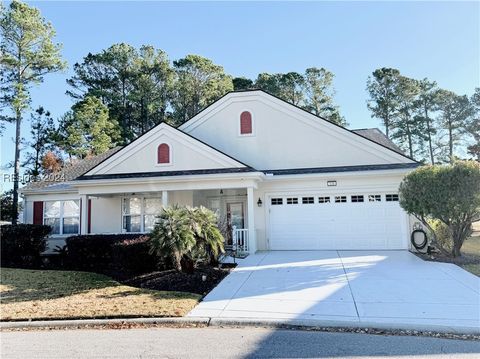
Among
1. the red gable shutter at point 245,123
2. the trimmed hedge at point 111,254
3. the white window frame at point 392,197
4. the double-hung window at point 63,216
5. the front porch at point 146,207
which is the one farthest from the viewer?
the double-hung window at point 63,216

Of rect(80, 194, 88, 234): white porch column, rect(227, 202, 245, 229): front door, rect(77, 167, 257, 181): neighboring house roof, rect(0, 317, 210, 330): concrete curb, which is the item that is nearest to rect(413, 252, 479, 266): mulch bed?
rect(77, 167, 257, 181): neighboring house roof

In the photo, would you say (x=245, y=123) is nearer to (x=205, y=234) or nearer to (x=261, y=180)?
(x=261, y=180)

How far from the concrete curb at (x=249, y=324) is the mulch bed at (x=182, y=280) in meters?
2.03

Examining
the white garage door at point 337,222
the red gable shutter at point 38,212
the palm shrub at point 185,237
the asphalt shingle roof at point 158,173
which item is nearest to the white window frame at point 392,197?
the white garage door at point 337,222

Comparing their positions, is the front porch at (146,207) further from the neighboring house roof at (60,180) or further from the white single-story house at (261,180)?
the neighboring house roof at (60,180)

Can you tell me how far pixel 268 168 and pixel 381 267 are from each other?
6728 mm

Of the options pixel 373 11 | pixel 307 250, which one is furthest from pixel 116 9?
pixel 307 250

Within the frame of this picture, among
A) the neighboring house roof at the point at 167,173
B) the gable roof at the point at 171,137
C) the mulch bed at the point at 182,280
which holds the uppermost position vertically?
the gable roof at the point at 171,137

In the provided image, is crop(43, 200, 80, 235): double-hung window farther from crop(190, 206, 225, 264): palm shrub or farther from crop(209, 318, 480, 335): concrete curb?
crop(209, 318, 480, 335): concrete curb

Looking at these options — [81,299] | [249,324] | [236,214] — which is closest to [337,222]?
[236,214]

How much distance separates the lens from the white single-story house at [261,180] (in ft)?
46.4

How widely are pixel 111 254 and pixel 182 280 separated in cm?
371

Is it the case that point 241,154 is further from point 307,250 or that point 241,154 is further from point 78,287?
point 78,287

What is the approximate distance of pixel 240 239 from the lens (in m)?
14.1
